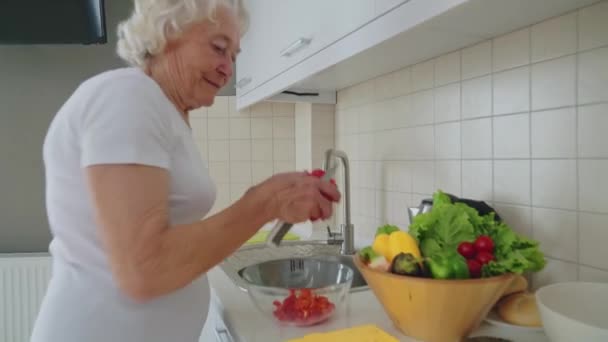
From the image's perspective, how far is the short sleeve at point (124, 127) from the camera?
596mm

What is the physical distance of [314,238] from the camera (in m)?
1.78

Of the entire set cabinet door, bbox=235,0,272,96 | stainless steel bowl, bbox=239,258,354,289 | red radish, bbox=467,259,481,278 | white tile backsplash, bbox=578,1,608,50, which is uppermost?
cabinet door, bbox=235,0,272,96

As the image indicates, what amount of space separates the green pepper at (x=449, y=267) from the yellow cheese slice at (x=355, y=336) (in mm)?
135

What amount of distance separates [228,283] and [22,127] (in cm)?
156

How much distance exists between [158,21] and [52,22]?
1.38 meters

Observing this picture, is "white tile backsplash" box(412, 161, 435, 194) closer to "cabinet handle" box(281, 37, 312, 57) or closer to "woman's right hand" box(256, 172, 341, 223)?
"cabinet handle" box(281, 37, 312, 57)

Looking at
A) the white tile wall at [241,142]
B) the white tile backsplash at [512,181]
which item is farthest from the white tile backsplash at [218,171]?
the white tile backsplash at [512,181]

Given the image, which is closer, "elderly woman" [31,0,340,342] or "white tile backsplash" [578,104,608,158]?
"elderly woman" [31,0,340,342]

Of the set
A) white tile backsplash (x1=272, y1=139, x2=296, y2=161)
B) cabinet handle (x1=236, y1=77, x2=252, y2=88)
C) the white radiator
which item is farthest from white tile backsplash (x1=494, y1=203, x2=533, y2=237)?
the white radiator

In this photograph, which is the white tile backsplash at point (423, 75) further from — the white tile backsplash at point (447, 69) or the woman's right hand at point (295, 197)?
the woman's right hand at point (295, 197)

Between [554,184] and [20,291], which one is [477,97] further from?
[20,291]

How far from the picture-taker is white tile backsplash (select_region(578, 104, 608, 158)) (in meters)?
0.79

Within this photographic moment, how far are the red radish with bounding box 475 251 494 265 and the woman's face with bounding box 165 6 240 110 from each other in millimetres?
555

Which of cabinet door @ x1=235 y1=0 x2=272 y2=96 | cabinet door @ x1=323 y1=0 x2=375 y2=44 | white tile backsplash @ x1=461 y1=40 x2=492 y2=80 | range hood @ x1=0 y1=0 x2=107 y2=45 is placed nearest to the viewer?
cabinet door @ x1=323 y1=0 x2=375 y2=44
